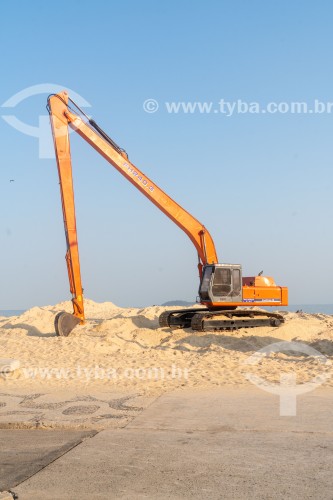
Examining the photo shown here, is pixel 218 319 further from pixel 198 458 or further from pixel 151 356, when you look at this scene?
pixel 198 458

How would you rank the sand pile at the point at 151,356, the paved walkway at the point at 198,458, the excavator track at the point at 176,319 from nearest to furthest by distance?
the paved walkway at the point at 198,458
the sand pile at the point at 151,356
the excavator track at the point at 176,319

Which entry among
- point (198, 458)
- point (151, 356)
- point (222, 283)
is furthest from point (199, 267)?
point (198, 458)

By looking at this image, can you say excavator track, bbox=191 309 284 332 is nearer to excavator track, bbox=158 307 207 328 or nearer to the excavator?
the excavator

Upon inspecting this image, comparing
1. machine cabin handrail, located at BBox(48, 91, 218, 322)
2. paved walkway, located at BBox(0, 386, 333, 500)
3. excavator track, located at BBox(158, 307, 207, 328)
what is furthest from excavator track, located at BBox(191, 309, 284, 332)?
paved walkway, located at BBox(0, 386, 333, 500)

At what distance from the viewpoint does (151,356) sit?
612 inches

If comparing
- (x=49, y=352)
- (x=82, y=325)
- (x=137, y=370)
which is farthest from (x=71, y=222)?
(x=137, y=370)

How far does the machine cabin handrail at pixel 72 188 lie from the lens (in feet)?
65.8

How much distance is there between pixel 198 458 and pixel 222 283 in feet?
47.8

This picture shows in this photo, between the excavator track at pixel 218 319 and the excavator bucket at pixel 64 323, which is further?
the excavator track at pixel 218 319

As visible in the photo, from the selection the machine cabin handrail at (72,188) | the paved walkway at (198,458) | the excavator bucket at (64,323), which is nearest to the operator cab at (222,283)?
the machine cabin handrail at (72,188)

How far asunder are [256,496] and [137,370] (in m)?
8.36

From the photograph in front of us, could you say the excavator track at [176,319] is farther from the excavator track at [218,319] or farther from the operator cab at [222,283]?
the operator cab at [222,283]

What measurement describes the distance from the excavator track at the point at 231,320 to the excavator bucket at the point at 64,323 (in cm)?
422

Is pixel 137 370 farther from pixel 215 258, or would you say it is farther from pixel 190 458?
pixel 215 258
